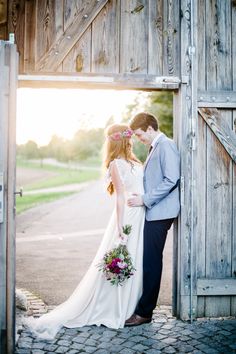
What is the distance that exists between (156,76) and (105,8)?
97 cm

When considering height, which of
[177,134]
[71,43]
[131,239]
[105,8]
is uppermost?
[105,8]

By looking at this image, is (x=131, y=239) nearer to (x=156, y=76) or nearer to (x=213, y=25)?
(x=156, y=76)

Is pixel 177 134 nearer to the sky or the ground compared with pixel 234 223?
nearer to the sky

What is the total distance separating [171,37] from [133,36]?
1.43 ft

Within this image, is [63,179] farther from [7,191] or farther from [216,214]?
[7,191]

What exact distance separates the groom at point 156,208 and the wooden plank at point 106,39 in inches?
39.2

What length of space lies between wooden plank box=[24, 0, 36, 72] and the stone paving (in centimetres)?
286

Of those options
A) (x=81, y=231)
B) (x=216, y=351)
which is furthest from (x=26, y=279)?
(x=81, y=231)

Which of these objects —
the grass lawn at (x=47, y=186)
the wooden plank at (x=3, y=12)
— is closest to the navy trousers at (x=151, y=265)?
the wooden plank at (x=3, y=12)

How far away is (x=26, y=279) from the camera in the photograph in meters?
7.32

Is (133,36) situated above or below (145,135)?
above

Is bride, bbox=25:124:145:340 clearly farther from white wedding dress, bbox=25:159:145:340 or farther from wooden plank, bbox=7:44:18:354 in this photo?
wooden plank, bbox=7:44:18:354

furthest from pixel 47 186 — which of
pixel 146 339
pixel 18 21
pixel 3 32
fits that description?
pixel 146 339

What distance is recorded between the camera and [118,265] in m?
5.11
